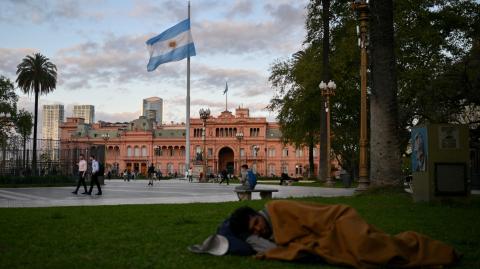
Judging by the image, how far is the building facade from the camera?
97875 millimetres

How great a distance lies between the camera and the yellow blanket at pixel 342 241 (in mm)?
4758

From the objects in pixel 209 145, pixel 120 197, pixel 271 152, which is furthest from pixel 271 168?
pixel 120 197

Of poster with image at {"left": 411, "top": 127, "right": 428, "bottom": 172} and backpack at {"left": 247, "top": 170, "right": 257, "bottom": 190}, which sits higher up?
poster with image at {"left": 411, "top": 127, "right": 428, "bottom": 172}

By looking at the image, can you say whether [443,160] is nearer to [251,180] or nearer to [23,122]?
[251,180]

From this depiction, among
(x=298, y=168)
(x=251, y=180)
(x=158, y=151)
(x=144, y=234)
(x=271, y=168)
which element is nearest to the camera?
(x=144, y=234)

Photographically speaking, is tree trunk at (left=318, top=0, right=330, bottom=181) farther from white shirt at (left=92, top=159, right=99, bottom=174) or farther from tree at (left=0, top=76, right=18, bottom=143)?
tree at (left=0, top=76, right=18, bottom=143)

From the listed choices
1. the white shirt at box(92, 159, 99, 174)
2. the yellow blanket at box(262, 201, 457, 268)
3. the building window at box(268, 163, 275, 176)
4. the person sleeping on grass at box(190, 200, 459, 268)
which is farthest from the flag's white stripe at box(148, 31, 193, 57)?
the building window at box(268, 163, 275, 176)

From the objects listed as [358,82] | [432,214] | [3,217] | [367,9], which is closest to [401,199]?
[432,214]

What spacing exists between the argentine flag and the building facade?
2037 inches

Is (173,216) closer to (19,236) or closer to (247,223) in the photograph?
(19,236)

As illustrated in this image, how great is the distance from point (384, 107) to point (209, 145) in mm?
85594

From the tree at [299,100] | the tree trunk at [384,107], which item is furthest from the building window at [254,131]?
the tree trunk at [384,107]

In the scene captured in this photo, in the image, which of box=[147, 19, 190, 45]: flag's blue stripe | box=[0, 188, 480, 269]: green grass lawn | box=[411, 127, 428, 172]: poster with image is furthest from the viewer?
box=[147, 19, 190, 45]: flag's blue stripe

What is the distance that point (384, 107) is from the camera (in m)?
15.1
